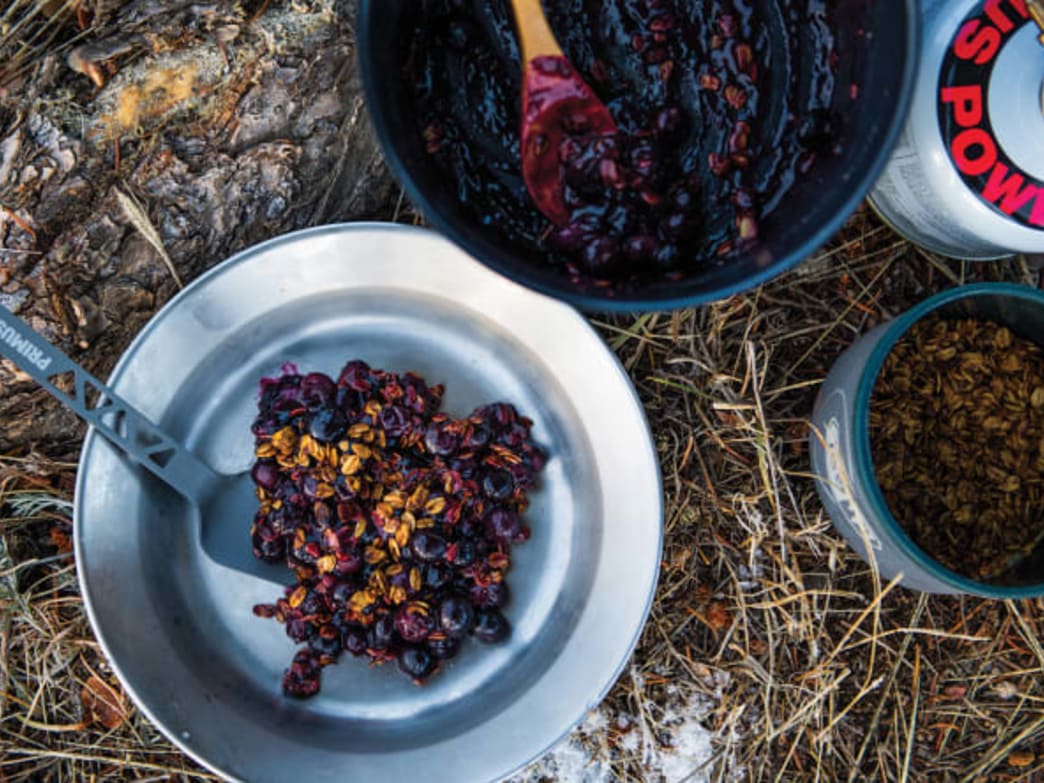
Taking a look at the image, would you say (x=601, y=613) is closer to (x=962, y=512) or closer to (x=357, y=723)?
(x=357, y=723)

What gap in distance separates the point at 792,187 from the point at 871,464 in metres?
0.56

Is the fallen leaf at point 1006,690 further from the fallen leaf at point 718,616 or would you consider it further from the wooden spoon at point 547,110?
the wooden spoon at point 547,110

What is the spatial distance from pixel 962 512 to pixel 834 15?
1002mm

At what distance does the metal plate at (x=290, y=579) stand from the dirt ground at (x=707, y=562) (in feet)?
0.55

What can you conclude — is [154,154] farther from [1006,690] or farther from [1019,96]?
[1006,690]

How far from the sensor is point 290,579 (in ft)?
5.87

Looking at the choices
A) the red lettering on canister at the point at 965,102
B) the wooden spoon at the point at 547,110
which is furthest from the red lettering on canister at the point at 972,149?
the wooden spoon at the point at 547,110

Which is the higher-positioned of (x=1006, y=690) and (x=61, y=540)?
(x=61, y=540)

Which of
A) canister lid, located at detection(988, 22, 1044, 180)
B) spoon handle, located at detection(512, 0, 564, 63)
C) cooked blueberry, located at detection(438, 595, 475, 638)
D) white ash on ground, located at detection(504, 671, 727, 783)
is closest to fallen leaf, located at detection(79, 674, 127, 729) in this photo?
cooked blueberry, located at detection(438, 595, 475, 638)

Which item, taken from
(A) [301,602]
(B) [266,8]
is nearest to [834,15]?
(B) [266,8]

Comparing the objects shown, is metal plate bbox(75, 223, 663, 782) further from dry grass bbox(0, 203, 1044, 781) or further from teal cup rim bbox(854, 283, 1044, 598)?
teal cup rim bbox(854, 283, 1044, 598)

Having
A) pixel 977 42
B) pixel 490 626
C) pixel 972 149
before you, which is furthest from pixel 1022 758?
pixel 977 42

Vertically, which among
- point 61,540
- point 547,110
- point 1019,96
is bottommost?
point 61,540

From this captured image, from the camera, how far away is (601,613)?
1.78 m
